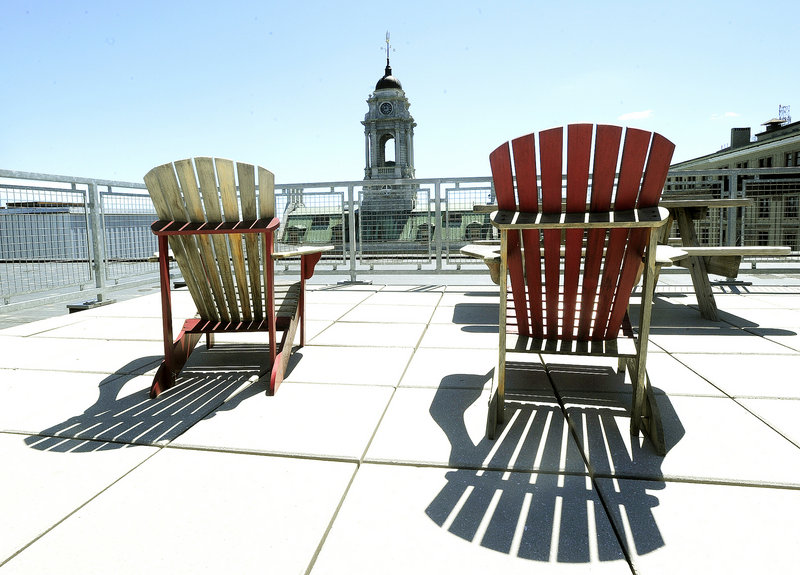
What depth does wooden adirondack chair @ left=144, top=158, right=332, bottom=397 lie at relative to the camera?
9.39ft

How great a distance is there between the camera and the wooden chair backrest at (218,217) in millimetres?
2867

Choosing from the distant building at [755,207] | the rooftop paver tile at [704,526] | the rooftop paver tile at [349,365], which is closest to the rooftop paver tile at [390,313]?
the rooftop paver tile at [349,365]

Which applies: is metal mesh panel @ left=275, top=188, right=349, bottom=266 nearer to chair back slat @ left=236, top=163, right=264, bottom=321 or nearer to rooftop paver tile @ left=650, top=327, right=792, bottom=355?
chair back slat @ left=236, top=163, right=264, bottom=321

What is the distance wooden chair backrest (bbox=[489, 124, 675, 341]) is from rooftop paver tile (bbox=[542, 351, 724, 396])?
17.3 inches

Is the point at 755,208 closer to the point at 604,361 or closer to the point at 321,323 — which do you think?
the point at 604,361

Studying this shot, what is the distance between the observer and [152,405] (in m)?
2.64

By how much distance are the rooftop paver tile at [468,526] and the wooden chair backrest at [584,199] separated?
98cm

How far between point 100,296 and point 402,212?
445cm

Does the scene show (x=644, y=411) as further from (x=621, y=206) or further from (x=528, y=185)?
(x=528, y=185)

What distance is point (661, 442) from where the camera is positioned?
6.61 feet

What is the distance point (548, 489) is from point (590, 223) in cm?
106

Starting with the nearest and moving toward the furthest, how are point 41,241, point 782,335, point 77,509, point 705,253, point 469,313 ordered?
point 77,509
point 782,335
point 705,253
point 469,313
point 41,241

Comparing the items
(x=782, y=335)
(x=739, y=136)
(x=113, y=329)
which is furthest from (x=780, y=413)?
(x=739, y=136)

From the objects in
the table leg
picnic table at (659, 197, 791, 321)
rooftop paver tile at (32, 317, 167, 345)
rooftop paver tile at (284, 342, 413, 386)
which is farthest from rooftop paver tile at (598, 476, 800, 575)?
rooftop paver tile at (32, 317, 167, 345)
